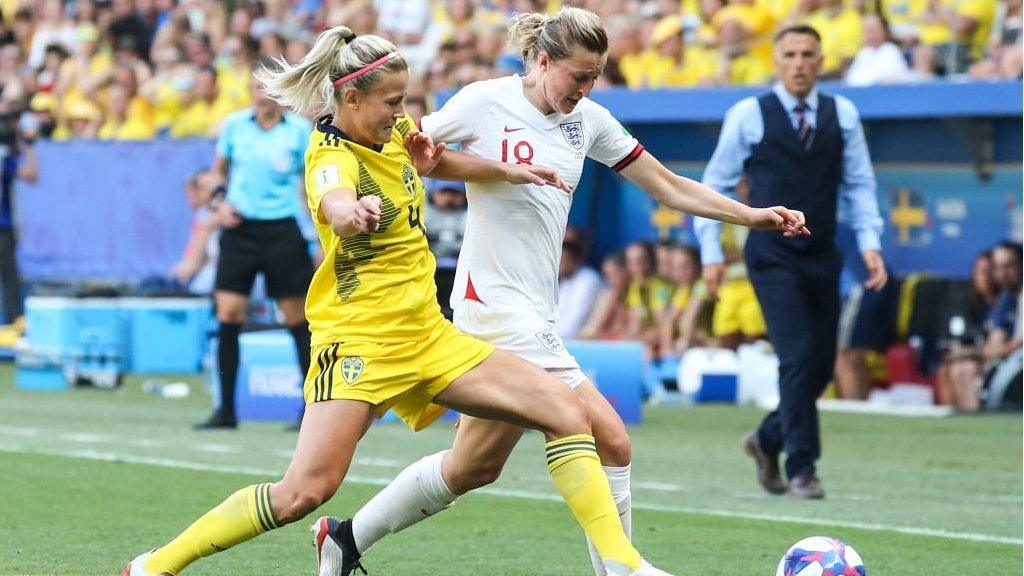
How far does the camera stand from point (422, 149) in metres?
5.77

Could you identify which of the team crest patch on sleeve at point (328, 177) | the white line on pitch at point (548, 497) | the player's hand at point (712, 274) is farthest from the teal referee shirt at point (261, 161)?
the team crest patch on sleeve at point (328, 177)

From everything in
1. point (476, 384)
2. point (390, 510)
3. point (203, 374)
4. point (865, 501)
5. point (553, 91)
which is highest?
point (553, 91)

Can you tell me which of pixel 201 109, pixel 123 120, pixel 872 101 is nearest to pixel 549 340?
pixel 872 101

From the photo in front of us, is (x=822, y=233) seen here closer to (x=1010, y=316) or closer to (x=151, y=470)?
(x=151, y=470)

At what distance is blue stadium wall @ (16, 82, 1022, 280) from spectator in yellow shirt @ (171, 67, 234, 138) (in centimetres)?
113

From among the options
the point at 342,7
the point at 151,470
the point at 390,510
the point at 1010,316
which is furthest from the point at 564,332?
the point at 390,510

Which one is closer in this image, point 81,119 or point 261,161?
point 261,161

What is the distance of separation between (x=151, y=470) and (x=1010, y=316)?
753 cm

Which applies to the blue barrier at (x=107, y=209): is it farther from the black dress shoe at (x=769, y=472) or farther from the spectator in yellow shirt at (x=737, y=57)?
the black dress shoe at (x=769, y=472)

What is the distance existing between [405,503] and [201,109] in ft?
48.4

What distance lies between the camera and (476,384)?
223 inches

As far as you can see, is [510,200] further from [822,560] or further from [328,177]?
[822,560]

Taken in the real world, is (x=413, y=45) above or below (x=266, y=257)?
above

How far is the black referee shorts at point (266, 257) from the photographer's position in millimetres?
11719
